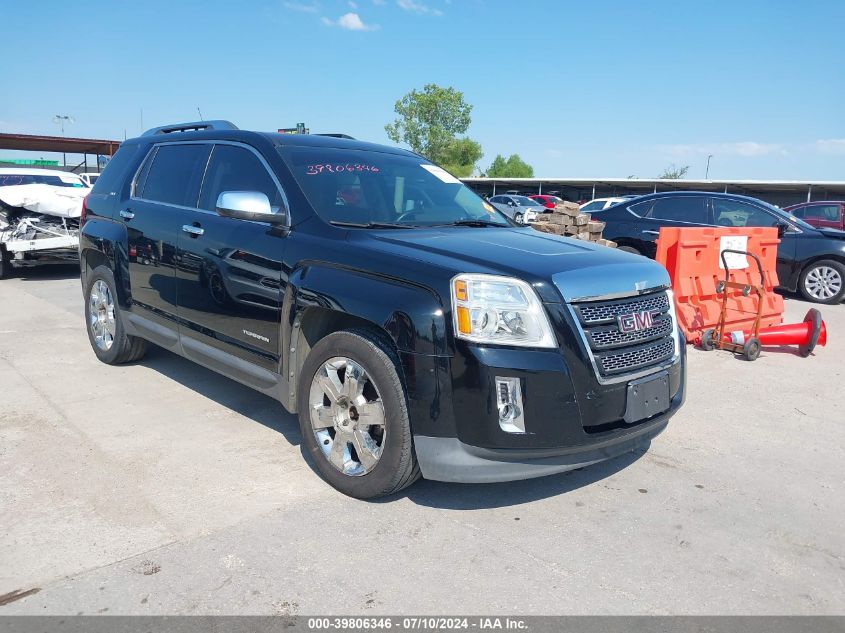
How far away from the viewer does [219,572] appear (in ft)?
9.30

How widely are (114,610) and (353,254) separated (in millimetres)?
1855

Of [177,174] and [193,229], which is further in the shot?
[177,174]

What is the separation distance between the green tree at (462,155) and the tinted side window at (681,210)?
2514 inches

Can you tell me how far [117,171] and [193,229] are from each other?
178 centimetres

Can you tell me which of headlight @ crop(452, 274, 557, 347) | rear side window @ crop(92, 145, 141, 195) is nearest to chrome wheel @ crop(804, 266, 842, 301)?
headlight @ crop(452, 274, 557, 347)

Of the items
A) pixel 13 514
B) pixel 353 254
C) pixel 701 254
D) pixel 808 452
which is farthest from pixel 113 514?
pixel 701 254

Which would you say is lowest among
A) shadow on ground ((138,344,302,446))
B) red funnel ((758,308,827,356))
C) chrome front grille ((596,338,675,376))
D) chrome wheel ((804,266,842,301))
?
shadow on ground ((138,344,302,446))

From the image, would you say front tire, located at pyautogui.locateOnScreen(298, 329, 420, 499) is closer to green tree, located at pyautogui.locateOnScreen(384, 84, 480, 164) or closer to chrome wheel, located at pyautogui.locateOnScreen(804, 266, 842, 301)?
chrome wheel, located at pyautogui.locateOnScreen(804, 266, 842, 301)

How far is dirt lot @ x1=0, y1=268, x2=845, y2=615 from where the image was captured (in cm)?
272

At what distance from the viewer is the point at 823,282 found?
10.9 metres

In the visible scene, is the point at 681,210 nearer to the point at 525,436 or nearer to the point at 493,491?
the point at 493,491

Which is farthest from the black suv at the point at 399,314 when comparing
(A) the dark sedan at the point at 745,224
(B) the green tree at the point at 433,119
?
(B) the green tree at the point at 433,119

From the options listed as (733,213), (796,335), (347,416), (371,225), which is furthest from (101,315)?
(733,213)

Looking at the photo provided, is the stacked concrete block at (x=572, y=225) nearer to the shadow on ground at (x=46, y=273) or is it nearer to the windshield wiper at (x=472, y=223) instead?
the windshield wiper at (x=472, y=223)
